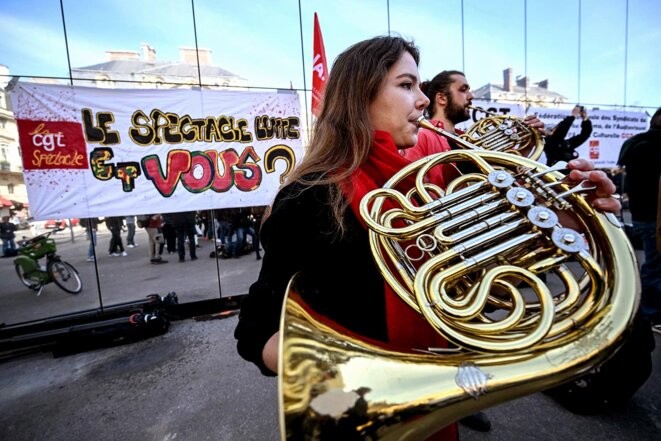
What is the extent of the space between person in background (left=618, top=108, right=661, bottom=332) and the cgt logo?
18.6ft

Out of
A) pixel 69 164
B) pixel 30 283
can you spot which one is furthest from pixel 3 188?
pixel 69 164

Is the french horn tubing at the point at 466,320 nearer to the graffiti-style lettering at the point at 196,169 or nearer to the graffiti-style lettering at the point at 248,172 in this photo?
→ the graffiti-style lettering at the point at 196,169

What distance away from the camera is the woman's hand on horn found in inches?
31.6

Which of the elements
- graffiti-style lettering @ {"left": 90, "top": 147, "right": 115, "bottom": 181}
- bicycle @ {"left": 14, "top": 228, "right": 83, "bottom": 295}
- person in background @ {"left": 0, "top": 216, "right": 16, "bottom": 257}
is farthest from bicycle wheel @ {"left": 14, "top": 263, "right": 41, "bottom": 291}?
person in background @ {"left": 0, "top": 216, "right": 16, "bottom": 257}

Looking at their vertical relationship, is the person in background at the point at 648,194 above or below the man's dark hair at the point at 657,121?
below

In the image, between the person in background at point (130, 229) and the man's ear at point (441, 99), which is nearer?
the man's ear at point (441, 99)

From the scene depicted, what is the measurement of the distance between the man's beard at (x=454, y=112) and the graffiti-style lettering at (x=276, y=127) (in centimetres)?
252

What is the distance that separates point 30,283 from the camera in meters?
5.07

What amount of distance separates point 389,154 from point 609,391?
2.18m

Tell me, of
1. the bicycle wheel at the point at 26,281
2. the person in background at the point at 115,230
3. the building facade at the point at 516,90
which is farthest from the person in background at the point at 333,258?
the building facade at the point at 516,90

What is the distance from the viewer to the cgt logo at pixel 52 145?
328cm

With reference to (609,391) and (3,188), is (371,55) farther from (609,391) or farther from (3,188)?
(3,188)

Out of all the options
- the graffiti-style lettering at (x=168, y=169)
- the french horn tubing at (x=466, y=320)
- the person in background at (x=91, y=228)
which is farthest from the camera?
the person in background at (x=91, y=228)

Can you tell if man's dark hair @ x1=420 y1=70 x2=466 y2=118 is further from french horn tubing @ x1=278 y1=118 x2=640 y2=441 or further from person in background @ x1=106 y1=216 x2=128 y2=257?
person in background @ x1=106 y1=216 x2=128 y2=257
